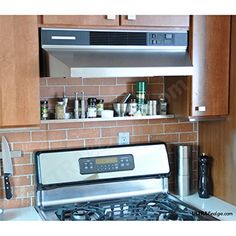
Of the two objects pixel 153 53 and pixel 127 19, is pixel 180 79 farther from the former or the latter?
pixel 127 19

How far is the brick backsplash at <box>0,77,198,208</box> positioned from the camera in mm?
2412

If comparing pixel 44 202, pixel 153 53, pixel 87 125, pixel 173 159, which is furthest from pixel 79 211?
pixel 153 53

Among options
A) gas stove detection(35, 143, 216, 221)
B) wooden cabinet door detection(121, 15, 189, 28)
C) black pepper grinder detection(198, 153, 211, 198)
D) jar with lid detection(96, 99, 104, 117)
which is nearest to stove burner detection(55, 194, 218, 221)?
gas stove detection(35, 143, 216, 221)

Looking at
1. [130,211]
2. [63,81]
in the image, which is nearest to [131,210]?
[130,211]

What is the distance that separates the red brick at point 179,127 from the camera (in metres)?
2.71

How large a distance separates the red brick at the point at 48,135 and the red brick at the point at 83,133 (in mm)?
44

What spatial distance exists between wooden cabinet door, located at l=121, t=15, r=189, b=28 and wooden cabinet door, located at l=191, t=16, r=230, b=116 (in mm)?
71

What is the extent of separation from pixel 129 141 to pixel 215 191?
57cm

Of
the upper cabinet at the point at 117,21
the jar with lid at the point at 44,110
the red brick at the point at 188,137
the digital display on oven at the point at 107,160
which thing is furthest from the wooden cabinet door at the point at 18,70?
the red brick at the point at 188,137

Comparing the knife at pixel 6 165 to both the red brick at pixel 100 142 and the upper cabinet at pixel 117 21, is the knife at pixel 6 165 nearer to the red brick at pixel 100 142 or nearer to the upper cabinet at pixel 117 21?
the red brick at pixel 100 142

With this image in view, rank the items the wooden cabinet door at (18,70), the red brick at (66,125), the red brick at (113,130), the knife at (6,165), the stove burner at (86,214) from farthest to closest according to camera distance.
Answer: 1. the red brick at (113,130)
2. the red brick at (66,125)
3. the knife at (6,165)
4. the stove burner at (86,214)
5. the wooden cabinet door at (18,70)

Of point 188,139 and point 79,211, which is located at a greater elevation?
point 188,139

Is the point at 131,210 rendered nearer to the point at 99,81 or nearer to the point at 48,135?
the point at 48,135

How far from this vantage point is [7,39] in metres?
→ 2.05
